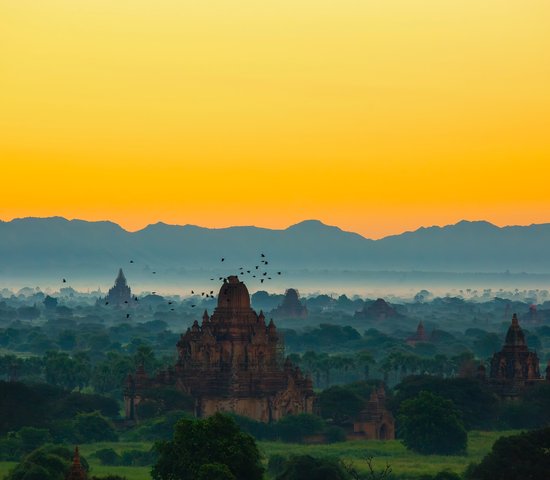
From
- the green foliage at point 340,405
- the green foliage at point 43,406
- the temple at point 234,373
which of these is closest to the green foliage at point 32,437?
the green foliage at point 43,406

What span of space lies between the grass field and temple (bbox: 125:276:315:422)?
10.2 meters

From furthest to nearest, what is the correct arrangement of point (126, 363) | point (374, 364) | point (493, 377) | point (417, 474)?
1. point (374, 364)
2. point (126, 363)
3. point (493, 377)
4. point (417, 474)

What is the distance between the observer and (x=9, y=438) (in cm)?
11038

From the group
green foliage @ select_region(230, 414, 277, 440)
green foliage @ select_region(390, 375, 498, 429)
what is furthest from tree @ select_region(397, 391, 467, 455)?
green foliage @ select_region(390, 375, 498, 429)

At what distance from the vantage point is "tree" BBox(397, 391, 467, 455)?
111812mm

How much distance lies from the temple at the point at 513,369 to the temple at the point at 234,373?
18832 millimetres

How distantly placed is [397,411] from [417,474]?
29589 millimetres

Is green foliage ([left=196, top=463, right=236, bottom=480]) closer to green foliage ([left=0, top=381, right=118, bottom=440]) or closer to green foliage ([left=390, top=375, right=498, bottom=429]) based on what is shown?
green foliage ([left=0, top=381, right=118, bottom=440])

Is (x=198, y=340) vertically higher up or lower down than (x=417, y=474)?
higher up

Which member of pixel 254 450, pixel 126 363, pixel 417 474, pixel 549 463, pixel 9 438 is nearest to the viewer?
pixel 254 450

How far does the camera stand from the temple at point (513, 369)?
137250mm

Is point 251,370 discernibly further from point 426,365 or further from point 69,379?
point 426,365

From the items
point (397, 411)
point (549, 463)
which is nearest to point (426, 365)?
point (397, 411)

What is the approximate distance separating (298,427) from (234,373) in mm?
10632
